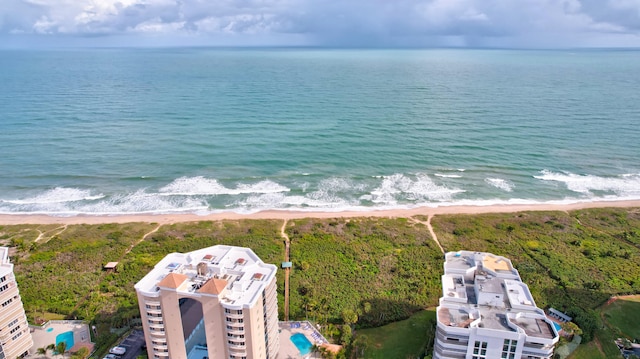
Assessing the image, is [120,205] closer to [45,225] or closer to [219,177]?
[45,225]

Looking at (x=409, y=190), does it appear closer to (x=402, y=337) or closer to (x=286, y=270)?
(x=286, y=270)

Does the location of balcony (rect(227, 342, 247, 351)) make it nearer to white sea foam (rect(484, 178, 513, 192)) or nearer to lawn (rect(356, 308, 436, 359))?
lawn (rect(356, 308, 436, 359))

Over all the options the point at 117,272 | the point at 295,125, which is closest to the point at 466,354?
the point at 117,272

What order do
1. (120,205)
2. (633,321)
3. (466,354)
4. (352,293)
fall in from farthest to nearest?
(120,205) → (352,293) → (633,321) → (466,354)

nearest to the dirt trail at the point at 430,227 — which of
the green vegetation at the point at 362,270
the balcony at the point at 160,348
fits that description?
the green vegetation at the point at 362,270

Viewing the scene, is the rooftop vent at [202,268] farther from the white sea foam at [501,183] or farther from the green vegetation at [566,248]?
the white sea foam at [501,183]
